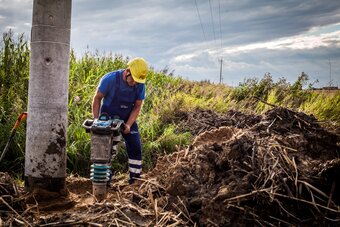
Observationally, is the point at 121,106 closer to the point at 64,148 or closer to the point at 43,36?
the point at 64,148

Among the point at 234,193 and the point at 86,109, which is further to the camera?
the point at 86,109

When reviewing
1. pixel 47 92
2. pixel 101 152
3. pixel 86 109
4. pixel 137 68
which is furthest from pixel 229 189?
pixel 86 109

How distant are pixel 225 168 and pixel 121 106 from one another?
215 centimetres

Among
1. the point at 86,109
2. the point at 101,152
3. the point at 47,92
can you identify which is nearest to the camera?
the point at 101,152

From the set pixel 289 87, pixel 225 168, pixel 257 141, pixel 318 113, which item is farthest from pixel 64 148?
pixel 289 87

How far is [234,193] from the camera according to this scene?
266cm

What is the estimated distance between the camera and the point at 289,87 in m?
11.2

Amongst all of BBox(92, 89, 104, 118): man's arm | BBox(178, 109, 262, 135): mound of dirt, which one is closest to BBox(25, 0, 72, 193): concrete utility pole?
BBox(92, 89, 104, 118): man's arm

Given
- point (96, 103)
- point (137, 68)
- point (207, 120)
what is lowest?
point (207, 120)

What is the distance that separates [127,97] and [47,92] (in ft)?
4.30

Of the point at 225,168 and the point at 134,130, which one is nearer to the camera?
the point at 225,168

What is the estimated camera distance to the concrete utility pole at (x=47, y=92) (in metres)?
3.60

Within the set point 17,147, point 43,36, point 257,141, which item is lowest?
point 17,147

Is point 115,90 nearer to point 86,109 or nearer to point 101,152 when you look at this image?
point 101,152
